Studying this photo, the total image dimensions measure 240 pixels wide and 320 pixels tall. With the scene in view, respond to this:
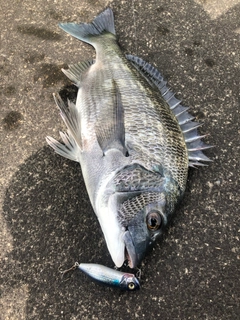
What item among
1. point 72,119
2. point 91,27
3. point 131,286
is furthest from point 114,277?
point 91,27

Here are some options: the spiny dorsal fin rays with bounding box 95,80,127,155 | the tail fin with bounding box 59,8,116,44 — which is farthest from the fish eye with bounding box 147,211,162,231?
the tail fin with bounding box 59,8,116,44

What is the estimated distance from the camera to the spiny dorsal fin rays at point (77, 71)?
326cm

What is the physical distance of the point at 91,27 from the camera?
12.1 feet

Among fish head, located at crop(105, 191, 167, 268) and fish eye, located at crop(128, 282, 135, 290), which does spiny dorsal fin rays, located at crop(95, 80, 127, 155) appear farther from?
fish eye, located at crop(128, 282, 135, 290)

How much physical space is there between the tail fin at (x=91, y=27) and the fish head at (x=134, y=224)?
79.9 inches

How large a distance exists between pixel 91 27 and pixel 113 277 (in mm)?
2677

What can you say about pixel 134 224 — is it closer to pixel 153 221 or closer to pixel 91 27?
pixel 153 221

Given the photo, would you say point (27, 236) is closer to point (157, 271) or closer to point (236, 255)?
point (157, 271)

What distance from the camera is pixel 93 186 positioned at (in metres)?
2.54

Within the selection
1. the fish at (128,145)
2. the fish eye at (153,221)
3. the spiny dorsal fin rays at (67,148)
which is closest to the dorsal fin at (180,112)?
the fish at (128,145)

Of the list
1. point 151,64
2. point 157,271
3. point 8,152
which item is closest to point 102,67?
point 151,64

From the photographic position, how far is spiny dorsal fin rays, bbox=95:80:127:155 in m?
2.56

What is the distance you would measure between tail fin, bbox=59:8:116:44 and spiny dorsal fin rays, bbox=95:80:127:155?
1156 millimetres

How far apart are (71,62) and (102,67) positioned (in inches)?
19.4
